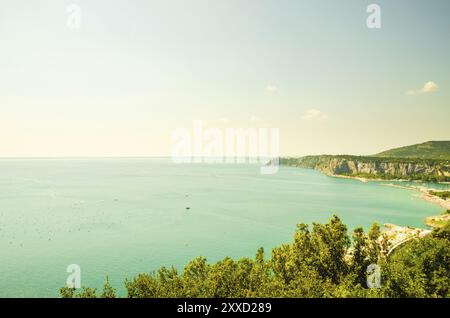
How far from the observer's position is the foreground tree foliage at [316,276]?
1866cm

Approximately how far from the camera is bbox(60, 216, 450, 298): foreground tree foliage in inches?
734

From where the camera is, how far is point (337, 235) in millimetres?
26547

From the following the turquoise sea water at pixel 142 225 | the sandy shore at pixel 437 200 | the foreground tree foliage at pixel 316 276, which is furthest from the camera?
the sandy shore at pixel 437 200

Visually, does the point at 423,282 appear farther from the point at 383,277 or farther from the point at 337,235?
the point at 337,235

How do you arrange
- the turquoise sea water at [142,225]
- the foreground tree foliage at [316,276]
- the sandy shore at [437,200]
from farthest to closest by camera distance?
the sandy shore at [437,200] → the turquoise sea water at [142,225] → the foreground tree foliage at [316,276]

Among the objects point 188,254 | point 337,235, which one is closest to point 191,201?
point 188,254

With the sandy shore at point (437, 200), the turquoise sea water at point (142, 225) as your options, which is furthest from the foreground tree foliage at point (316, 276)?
the sandy shore at point (437, 200)

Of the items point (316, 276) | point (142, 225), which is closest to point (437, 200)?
point (142, 225)

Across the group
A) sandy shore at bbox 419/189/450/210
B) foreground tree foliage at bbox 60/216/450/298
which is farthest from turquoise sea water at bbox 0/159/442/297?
foreground tree foliage at bbox 60/216/450/298

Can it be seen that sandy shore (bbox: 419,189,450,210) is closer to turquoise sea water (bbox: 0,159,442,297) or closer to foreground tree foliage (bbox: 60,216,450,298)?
turquoise sea water (bbox: 0,159,442,297)

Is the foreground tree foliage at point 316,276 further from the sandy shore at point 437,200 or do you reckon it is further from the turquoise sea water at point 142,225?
the sandy shore at point 437,200

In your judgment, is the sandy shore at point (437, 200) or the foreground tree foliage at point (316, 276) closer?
the foreground tree foliage at point (316, 276)
